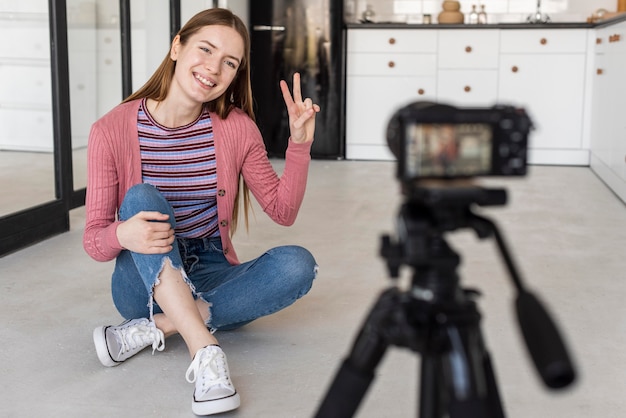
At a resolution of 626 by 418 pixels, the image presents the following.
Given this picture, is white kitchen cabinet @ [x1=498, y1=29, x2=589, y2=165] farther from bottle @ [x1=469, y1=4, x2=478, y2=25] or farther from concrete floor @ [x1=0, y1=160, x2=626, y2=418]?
concrete floor @ [x1=0, y1=160, x2=626, y2=418]

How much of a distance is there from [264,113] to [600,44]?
217 cm

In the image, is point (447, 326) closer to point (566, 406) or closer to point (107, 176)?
point (566, 406)

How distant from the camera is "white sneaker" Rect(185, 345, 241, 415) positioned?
1563 mm

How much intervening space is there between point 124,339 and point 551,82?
4.32 m

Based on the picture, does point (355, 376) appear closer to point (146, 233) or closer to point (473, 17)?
point (146, 233)

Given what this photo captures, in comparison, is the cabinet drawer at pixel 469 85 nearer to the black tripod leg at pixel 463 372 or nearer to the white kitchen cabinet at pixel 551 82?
the white kitchen cabinet at pixel 551 82

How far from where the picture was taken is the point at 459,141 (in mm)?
686

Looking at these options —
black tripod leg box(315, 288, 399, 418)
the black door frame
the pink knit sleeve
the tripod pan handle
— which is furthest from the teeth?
the black door frame

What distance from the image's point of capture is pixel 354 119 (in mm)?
5832

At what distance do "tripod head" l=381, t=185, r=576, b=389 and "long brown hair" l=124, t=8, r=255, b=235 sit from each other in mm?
1173

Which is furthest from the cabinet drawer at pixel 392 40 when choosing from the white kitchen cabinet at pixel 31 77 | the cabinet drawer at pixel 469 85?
the white kitchen cabinet at pixel 31 77

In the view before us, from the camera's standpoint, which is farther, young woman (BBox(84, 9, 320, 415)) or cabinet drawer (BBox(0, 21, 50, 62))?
cabinet drawer (BBox(0, 21, 50, 62))

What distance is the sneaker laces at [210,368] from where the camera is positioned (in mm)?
1586

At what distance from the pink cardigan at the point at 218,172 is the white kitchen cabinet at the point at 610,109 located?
268cm
